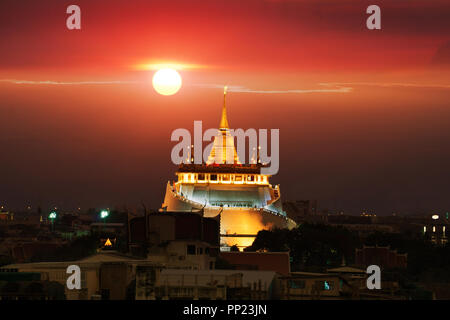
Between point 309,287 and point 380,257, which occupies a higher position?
point 309,287

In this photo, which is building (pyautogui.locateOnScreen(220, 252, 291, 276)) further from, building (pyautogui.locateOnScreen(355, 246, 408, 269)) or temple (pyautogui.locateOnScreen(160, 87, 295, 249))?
temple (pyautogui.locateOnScreen(160, 87, 295, 249))

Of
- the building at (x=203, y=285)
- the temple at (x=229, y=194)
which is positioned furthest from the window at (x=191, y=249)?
the temple at (x=229, y=194)

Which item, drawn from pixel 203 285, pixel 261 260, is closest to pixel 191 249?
pixel 261 260

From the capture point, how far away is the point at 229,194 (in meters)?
161

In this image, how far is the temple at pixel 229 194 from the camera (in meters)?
156

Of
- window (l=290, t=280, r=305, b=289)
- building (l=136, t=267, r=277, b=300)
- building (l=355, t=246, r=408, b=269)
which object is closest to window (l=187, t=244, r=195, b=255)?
building (l=136, t=267, r=277, b=300)

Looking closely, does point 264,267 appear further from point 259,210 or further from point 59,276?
point 259,210

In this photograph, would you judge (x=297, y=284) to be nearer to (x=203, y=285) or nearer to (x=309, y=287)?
(x=309, y=287)

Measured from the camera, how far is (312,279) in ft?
314

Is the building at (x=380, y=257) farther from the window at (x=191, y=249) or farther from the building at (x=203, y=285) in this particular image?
the building at (x=203, y=285)
